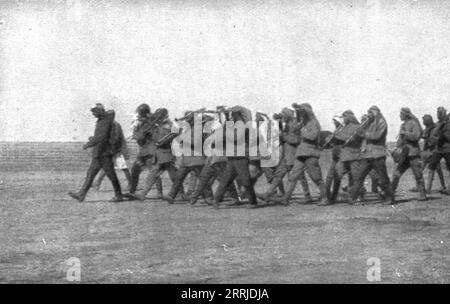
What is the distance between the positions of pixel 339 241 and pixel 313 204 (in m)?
4.61

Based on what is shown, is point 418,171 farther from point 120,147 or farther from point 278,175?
point 120,147

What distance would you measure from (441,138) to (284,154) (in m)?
3.37

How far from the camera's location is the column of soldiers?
13.3m

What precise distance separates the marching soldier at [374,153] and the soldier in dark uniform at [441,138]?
8.34 ft

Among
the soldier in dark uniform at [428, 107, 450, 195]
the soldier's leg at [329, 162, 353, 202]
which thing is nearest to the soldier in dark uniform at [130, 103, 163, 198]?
the soldier's leg at [329, 162, 353, 202]

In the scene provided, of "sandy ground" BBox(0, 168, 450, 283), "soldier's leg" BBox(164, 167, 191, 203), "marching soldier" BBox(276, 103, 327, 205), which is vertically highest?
"marching soldier" BBox(276, 103, 327, 205)

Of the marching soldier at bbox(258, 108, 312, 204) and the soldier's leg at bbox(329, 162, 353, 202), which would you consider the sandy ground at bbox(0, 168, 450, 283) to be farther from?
the marching soldier at bbox(258, 108, 312, 204)

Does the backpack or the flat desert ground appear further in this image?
Answer: the backpack

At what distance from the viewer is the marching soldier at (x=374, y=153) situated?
1323 cm

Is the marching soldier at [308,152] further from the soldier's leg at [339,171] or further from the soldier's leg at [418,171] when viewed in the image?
the soldier's leg at [418,171]

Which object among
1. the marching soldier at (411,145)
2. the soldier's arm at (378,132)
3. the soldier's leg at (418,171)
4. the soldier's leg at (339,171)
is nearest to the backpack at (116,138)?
the soldier's leg at (339,171)

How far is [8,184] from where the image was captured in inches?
801

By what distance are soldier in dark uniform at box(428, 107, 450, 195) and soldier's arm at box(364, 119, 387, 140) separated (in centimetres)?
264

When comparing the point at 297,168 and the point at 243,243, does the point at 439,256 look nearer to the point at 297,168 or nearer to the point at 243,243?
the point at 243,243
